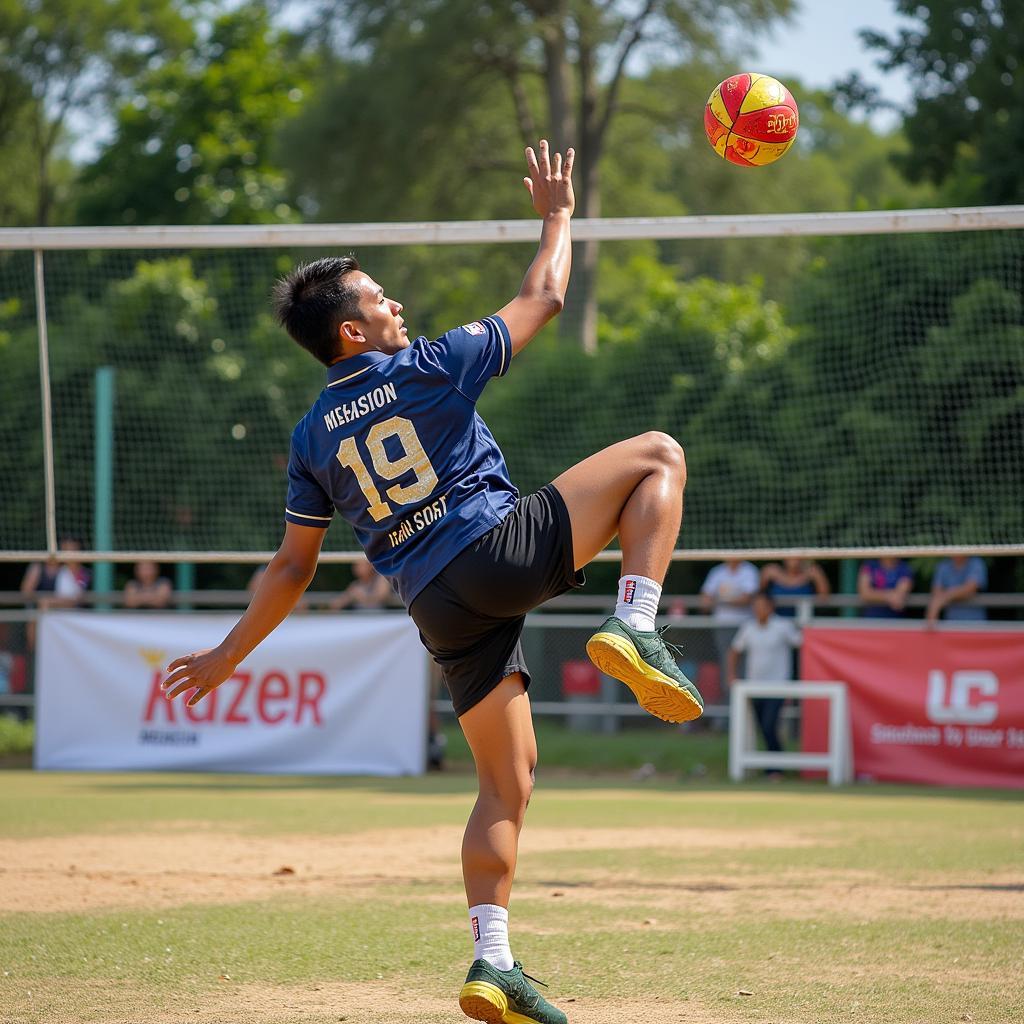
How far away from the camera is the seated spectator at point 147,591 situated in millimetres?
15844

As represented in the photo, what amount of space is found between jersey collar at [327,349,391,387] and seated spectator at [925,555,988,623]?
415 inches

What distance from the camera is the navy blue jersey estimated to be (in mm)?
4527

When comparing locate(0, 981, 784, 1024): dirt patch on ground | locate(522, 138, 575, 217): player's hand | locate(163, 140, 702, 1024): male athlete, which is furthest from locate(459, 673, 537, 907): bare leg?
locate(522, 138, 575, 217): player's hand

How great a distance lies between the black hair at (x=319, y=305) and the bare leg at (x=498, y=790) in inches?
49.7

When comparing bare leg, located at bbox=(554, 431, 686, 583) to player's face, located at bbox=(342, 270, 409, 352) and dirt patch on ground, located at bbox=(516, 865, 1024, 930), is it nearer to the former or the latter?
player's face, located at bbox=(342, 270, 409, 352)

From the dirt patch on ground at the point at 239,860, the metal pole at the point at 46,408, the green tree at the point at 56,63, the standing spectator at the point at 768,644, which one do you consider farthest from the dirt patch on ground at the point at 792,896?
the green tree at the point at 56,63

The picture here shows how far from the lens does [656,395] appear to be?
2006cm

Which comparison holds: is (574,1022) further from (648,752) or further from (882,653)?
(648,752)

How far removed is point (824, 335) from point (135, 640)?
8.95 metres

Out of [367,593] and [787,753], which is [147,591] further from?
[787,753]

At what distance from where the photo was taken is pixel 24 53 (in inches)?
1484

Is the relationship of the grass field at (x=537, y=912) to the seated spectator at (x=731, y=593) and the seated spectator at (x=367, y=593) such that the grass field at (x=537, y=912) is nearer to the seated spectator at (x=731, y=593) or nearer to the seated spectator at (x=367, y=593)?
the seated spectator at (x=731, y=593)

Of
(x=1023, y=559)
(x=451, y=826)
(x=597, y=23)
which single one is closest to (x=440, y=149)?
(x=597, y=23)

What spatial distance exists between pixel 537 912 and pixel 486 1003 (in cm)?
240
